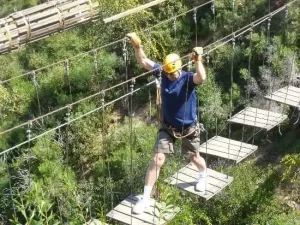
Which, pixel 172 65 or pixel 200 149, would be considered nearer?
pixel 172 65

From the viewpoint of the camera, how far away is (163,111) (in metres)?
4.18

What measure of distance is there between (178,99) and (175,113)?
4.4 inches

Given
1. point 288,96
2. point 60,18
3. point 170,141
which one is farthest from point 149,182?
point 60,18

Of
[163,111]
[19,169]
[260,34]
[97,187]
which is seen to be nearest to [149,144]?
[97,187]

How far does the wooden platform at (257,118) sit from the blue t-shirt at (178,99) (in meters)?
1.11

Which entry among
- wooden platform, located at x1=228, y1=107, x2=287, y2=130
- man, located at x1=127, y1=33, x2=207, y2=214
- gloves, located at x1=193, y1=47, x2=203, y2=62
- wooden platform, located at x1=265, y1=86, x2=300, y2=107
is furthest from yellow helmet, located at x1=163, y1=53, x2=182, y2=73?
wooden platform, located at x1=265, y1=86, x2=300, y2=107

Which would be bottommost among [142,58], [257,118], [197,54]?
[257,118]

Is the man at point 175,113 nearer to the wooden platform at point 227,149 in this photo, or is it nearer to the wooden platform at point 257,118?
the wooden platform at point 227,149

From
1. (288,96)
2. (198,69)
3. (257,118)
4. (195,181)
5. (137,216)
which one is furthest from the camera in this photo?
(288,96)

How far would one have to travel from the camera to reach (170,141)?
13.9 ft

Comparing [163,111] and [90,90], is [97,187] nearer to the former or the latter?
[90,90]

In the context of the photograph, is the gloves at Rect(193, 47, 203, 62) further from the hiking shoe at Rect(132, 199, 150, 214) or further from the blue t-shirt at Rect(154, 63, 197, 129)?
the hiking shoe at Rect(132, 199, 150, 214)

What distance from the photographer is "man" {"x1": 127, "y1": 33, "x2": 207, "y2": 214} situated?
157 inches

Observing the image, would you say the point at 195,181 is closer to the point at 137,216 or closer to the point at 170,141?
the point at 170,141
